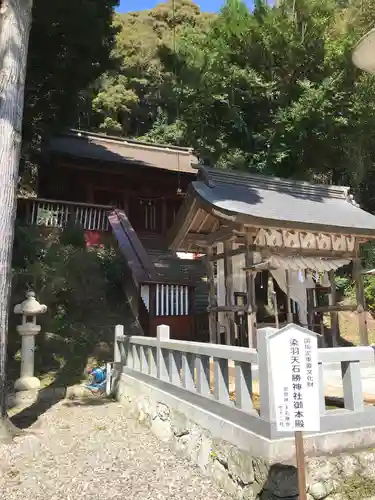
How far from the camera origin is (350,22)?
17172mm

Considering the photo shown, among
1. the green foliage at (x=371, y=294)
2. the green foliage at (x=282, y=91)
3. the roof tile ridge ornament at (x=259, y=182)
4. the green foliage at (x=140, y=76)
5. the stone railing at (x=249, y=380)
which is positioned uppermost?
the green foliage at (x=140, y=76)

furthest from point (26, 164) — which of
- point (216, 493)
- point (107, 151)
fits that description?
point (216, 493)

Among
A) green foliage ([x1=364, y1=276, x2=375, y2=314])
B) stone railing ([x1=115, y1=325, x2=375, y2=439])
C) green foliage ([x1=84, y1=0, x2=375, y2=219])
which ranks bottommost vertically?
stone railing ([x1=115, y1=325, x2=375, y2=439])

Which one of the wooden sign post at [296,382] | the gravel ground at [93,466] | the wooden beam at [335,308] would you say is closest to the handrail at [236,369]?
the wooden sign post at [296,382]

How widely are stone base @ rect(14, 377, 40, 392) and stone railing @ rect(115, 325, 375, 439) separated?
306 centimetres

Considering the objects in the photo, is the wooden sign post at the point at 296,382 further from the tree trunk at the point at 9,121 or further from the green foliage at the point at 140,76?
the green foliage at the point at 140,76

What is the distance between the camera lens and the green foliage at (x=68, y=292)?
31.6 feet

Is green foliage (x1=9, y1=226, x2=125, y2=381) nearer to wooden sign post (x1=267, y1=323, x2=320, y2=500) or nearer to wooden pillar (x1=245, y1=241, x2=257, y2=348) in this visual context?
wooden pillar (x1=245, y1=241, x2=257, y2=348)

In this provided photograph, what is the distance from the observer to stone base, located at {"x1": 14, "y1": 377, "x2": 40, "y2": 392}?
790 centimetres

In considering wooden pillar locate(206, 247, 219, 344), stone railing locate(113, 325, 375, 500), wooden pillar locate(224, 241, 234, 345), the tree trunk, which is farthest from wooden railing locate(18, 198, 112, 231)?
stone railing locate(113, 325, 375, 500)

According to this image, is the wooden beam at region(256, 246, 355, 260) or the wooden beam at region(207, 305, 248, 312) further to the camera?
the wooden beam at region(256, 246, 355, 260)

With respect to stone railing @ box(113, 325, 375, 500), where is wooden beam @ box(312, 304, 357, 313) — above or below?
above

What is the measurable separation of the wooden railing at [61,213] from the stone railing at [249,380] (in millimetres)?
8874

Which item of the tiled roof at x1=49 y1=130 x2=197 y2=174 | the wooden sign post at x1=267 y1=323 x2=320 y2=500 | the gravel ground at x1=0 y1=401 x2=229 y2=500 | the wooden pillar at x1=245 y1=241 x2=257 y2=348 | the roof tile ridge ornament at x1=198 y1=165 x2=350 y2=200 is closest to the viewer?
the wooden sign post at x1=267 y1=323 x2=320 y2=500
